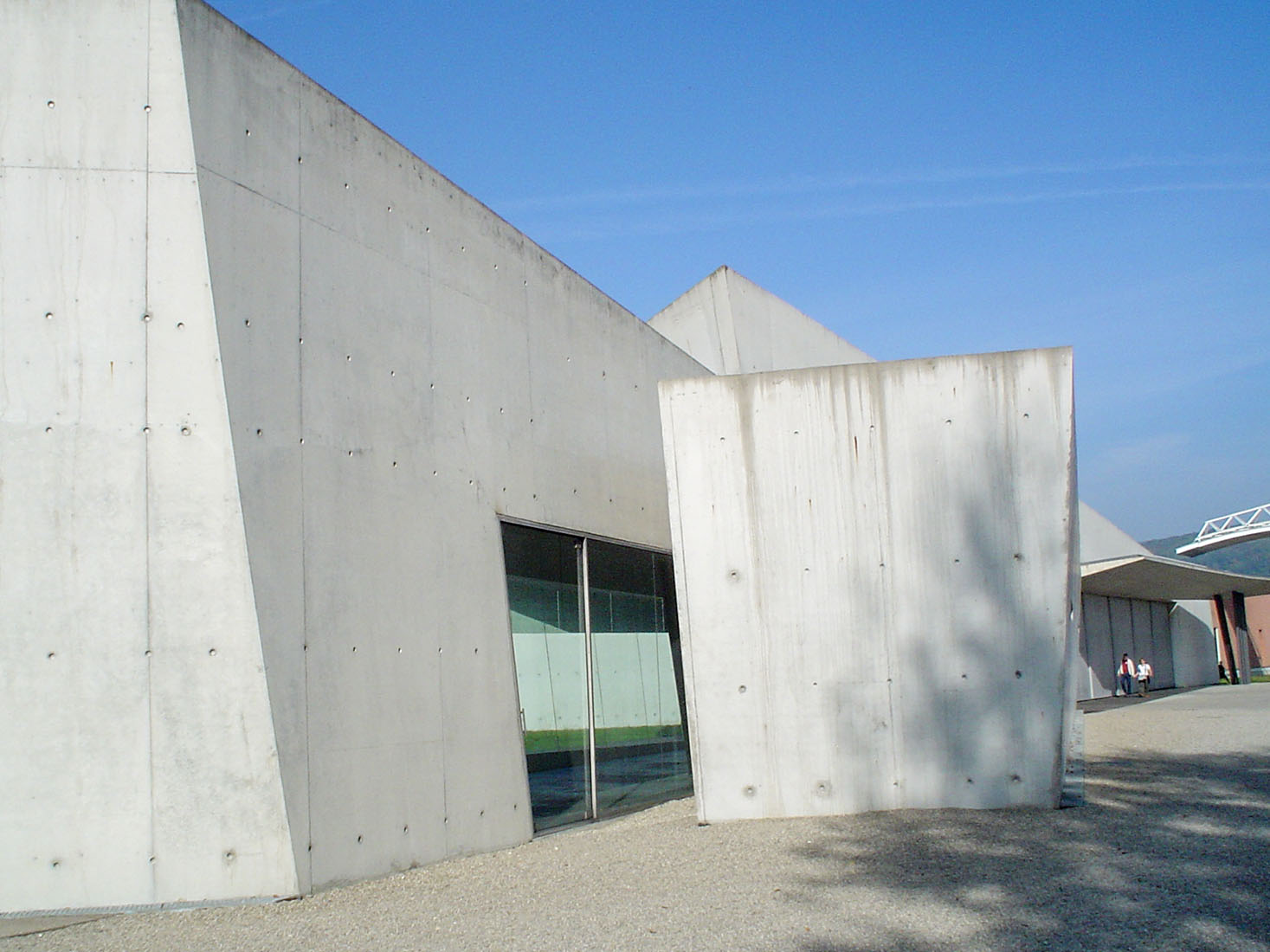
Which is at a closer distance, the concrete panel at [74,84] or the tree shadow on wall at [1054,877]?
the tree shadow on wall at [1054,877]

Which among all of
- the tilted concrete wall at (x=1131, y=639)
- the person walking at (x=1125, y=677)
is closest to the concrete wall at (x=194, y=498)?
the tilted concrete wall at (x=1131, y=639)

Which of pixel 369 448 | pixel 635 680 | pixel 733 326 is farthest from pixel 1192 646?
pixel 369 448

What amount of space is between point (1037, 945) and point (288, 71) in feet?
21.3

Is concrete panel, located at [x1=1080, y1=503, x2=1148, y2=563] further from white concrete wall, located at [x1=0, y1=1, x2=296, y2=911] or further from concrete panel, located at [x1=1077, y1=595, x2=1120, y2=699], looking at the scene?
white concrete wall, located at [x1=0, y1=1, x2=296, y2=911]

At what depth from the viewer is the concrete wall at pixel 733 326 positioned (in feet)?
53.4

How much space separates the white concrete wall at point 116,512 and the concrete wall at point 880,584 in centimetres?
362

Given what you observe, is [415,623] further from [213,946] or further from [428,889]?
[213,946]

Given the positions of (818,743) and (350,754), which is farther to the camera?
Result: (818,743)

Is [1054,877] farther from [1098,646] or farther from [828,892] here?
[1098,646]

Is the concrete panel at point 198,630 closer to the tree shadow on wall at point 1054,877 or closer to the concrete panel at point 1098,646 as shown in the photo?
the tree shadow on wall at point 1054,877

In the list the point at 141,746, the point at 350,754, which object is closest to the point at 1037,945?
the point at 350,754

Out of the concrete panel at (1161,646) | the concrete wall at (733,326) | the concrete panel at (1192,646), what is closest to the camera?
the concrete wall at (733,326)

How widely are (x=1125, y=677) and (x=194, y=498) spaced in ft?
110

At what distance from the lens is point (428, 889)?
656cm
